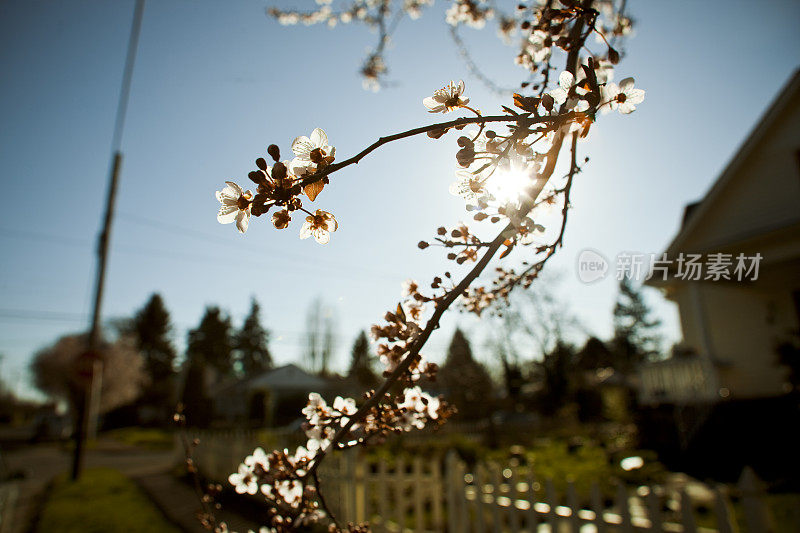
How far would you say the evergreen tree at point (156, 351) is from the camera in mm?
30500

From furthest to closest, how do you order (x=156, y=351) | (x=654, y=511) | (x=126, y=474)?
(x=156, y=351) → (x=126, y=474) → (x=654, y=511)

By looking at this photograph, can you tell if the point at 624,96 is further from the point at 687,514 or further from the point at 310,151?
the point at 687,514

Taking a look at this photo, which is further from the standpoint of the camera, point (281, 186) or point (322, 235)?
point (322, 235)

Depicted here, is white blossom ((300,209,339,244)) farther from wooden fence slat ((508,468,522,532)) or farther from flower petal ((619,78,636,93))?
wooden fence slat ((508,468,522,532))

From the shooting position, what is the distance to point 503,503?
11.7 feet

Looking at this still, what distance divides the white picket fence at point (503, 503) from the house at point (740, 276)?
4043 millimetres

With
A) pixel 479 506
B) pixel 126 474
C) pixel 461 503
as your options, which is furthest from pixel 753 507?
pixel 126 474

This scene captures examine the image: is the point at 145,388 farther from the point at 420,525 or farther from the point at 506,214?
the point at 506,214

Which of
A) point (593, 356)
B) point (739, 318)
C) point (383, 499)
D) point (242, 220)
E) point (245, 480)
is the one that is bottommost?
point (383, 499)

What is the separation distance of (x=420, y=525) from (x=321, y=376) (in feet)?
23.1

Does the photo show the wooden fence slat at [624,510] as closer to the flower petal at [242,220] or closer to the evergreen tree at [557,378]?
the flower petal at [242,220]

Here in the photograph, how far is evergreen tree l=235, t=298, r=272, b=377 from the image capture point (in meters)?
4.63

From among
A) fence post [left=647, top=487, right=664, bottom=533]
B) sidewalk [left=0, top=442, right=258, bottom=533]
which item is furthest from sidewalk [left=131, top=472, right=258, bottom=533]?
fence post [left=647, top=487, right=664, bottom=533]

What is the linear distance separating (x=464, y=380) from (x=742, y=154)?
9.02 meters
